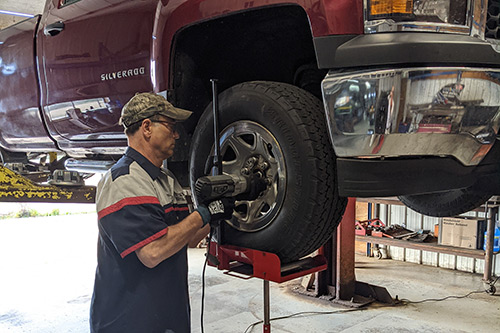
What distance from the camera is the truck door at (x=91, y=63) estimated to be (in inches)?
81.8

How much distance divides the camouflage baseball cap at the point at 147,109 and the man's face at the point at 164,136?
0.12 feet

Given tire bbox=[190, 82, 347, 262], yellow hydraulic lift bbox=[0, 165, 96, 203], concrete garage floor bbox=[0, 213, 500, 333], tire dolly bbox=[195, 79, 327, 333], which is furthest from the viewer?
concrete garage floor bbox=[0, 213, 500, 333]

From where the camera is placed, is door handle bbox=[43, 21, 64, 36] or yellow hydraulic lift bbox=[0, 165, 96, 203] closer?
door handle bbox=[43, 21, 64, 36]

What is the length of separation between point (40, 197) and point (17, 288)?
2346 mm

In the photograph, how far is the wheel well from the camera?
1885 mm

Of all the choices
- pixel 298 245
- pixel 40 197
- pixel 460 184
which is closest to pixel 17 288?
pixel 40 197

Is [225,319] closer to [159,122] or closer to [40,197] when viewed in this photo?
[40,197]

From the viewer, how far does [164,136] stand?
181 cm

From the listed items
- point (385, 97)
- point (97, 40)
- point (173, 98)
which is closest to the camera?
point (385, 97)

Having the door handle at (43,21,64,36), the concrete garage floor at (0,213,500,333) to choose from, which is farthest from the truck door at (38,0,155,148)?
the concrete garage floor at (0,213,500,333)

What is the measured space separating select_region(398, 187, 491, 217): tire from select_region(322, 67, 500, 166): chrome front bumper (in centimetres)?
91

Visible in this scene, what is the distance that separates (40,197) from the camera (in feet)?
11.0

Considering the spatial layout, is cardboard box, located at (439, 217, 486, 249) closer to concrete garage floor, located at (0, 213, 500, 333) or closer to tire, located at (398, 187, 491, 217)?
concrete garage floor, located at (0, 213, 500, 333)

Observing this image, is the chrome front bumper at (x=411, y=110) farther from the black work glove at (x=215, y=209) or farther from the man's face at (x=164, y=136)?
the man's face at (x=164, y=136)
